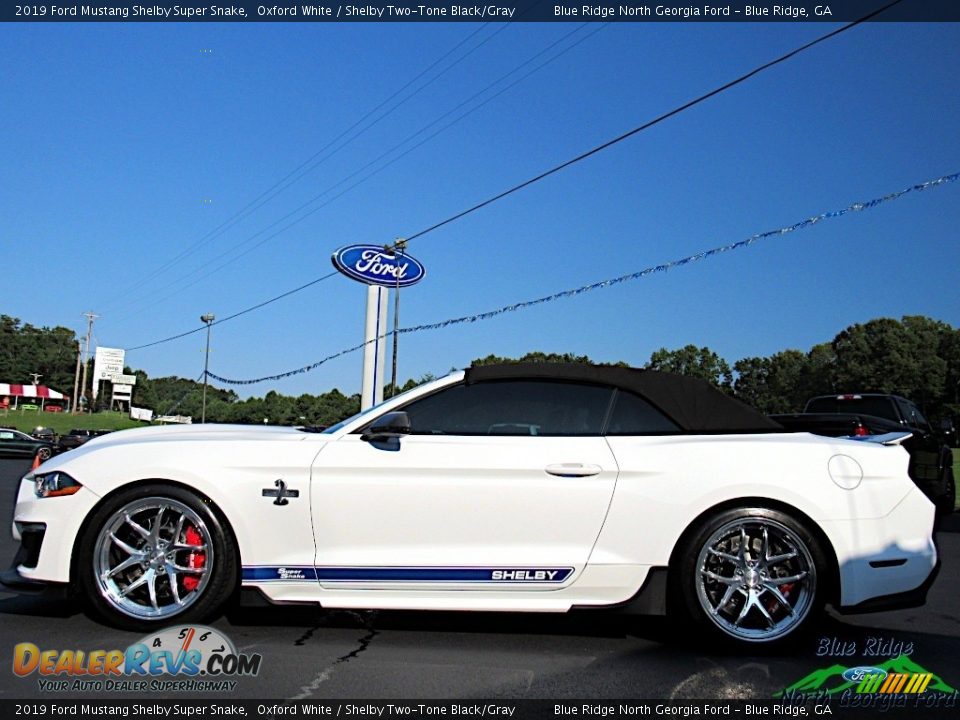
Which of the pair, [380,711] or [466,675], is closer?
[380,711]

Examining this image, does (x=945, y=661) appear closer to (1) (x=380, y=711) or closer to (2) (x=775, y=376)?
(1) (x=380, y=711)

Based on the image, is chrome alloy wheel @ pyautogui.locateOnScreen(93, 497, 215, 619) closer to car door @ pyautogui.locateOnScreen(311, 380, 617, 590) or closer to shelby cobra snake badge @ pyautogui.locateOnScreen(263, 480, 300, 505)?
shelby cobra snake badge @ pyautogui.locateOnScreen(263, 480, 300, 505)

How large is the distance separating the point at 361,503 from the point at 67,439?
29160 millimetres

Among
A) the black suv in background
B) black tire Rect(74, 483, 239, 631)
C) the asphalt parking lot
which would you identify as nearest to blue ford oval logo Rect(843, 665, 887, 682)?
the asphalt parking lot

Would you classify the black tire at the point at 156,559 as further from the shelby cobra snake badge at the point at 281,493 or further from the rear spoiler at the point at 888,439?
the rear spoiler at the point at 888,439

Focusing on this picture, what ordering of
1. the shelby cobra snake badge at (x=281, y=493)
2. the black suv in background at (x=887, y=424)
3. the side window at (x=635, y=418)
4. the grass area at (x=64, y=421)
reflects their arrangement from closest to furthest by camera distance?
the shelby cobra snake badge at (x=281, y=493)
the side window at (x=635, y=418)
the black suv in background at (x=887, y=424)
the grass area at (x=64, y=421)

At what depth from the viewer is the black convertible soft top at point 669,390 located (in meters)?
4.42

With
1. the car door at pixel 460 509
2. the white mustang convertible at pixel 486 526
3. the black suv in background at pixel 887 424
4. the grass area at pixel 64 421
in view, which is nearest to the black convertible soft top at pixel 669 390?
the white mustang convertible at pixel 486 526

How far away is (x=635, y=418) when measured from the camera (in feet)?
14.3

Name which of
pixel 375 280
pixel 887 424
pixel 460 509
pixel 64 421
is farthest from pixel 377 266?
pixel 64 421

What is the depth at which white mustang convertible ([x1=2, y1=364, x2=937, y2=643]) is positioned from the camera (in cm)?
402

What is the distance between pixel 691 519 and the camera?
4.08 m

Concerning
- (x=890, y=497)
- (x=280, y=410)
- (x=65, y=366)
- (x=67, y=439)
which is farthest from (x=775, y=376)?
(x=65, y=366)

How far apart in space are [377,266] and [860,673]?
84.2 ft
